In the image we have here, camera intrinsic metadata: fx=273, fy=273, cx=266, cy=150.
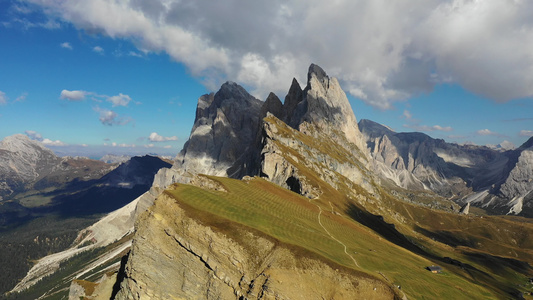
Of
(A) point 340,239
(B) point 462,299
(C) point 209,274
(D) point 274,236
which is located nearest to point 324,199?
(A) point 340,239

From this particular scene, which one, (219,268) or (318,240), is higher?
(318,240)

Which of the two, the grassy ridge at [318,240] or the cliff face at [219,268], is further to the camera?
the grassy ridge at [318,240]

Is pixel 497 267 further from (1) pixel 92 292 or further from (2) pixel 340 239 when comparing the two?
(1) pixel 92 292

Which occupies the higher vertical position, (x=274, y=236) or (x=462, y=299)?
(x=274, y=236)

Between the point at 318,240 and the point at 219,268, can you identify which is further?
the point at 318,240

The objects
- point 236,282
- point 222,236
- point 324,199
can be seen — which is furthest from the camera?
point 324,199

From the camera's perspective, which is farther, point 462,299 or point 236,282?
point 462,299

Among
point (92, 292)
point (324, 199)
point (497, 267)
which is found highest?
point (324, 199)

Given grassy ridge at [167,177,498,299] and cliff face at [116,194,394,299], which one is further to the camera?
grassy ridge at [167,177,498,299]
